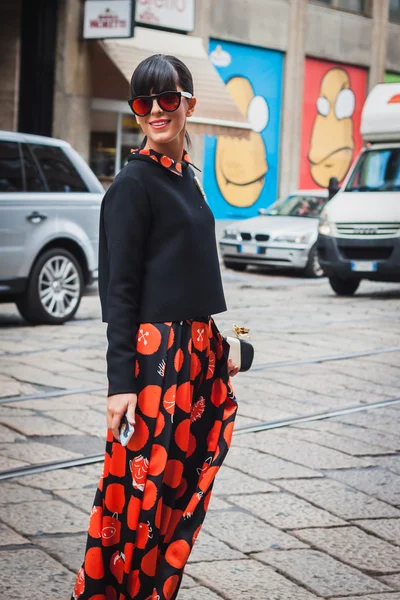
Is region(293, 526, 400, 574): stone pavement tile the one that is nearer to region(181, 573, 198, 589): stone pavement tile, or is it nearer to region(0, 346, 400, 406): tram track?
region(181, 573, 198, 589): stone pavement tile

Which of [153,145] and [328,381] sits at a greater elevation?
[153,145]

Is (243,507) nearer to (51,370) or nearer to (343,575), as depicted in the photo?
(343,575)

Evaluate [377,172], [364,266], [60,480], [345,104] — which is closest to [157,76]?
[60,480]

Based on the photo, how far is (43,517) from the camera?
14.4 feet

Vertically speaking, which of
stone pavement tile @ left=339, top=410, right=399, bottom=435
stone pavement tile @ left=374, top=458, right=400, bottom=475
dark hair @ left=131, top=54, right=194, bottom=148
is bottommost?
stone pavement tile @ left=374, top=458, right=400, bottom=475

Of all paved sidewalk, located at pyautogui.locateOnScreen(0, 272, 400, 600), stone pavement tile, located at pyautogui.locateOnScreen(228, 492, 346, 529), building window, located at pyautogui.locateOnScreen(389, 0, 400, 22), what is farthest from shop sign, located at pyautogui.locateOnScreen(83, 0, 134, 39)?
stone pavement tile, located at pyautogui.locateOnScreen(228, 492, 346, 529)

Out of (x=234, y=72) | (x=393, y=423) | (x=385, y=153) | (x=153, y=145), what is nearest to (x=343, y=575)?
(x=153, y=145)

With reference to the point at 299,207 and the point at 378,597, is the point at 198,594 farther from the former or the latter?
the point at 299,207

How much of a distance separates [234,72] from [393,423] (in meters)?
18.6

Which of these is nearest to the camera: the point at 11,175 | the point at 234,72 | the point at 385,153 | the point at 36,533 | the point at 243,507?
the point at 36,533

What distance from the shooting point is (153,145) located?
2885mm

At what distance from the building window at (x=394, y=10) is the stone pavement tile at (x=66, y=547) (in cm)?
2649

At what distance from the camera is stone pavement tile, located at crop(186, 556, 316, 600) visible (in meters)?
3.60

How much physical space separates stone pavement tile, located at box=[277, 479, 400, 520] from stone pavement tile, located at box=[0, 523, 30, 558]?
1278mm
